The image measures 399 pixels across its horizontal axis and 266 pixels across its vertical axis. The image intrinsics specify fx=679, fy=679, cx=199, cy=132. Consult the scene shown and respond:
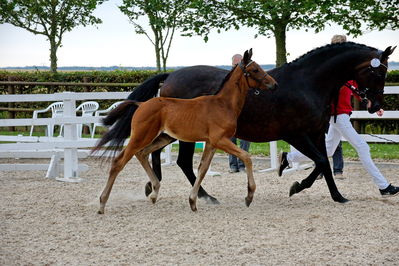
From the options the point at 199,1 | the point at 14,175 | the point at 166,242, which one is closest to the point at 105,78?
the point at 199,1

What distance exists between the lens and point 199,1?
695 inches

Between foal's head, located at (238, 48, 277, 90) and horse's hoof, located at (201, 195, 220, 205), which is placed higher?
foal's head, located at (238, 48, 277, 90)

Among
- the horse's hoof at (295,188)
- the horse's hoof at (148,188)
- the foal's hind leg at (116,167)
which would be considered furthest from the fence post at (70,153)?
the horse's hoof at (295,188)

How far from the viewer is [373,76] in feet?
24.3

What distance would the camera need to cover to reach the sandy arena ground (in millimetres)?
5215

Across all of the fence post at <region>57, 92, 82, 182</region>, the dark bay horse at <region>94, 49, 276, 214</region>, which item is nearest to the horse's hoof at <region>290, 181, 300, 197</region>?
the dark bay horse at <region>94, 49, 276, 214</region>

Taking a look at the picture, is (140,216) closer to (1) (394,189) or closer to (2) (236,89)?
(2) (236,89)

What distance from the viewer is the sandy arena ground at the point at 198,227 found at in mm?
5215

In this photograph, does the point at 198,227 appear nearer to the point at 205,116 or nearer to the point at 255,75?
the point at 205,116

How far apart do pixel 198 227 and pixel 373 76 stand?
2654mm

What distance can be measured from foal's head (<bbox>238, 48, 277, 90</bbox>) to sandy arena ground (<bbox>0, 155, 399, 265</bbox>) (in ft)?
4.34

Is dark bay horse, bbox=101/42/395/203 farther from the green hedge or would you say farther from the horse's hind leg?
the green hedge

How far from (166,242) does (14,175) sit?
5956 millimetres

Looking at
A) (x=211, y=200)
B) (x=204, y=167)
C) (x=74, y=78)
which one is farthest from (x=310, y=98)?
(x=74, y=78)
